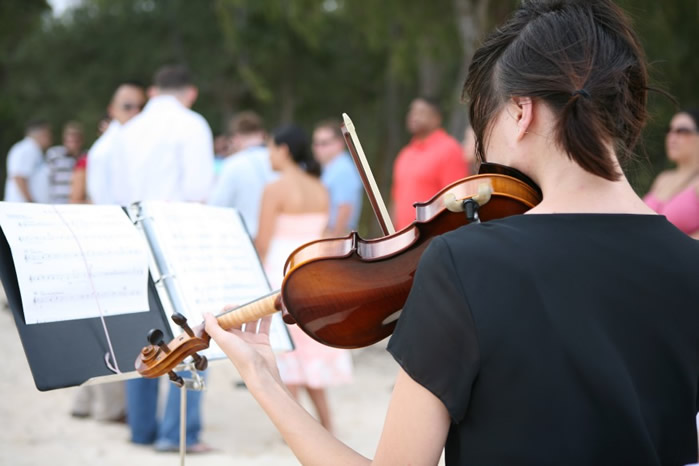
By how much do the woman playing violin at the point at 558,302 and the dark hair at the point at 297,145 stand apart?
11.3 ft

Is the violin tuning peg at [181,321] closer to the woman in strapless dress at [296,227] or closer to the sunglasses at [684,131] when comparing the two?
the woman in strapless dress at [296,227]

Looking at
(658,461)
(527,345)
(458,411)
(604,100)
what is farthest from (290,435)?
(604,100)

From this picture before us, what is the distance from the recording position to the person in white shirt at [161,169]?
4.32m

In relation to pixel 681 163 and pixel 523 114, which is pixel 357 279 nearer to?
pixel 523 114

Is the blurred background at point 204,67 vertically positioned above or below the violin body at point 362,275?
above

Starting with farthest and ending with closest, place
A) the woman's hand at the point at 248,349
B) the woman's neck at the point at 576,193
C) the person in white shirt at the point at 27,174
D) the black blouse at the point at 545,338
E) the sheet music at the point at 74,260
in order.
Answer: the person in white shirt at the point at 27,174 < the sheet music at the point at 74,260 < the woman's hand at the point at 248,349 < the woman's neck at the point at 576,193 < the black blouse at the point at 545,338

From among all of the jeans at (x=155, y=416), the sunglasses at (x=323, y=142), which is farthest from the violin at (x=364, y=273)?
the sunglasses at (x=323, y=142)

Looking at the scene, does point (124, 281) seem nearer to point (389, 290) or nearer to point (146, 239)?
point (146, 239)

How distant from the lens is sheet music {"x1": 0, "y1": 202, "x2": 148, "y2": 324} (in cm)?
185

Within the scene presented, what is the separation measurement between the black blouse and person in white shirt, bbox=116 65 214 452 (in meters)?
3.31

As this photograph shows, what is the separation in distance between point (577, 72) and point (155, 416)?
12.0ft

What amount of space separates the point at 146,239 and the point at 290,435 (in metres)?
0.95

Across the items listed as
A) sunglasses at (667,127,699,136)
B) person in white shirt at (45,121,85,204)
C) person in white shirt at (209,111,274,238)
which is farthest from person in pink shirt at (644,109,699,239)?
person in white shirt at (45,121,85,204)

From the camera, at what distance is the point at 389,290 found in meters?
1.56
